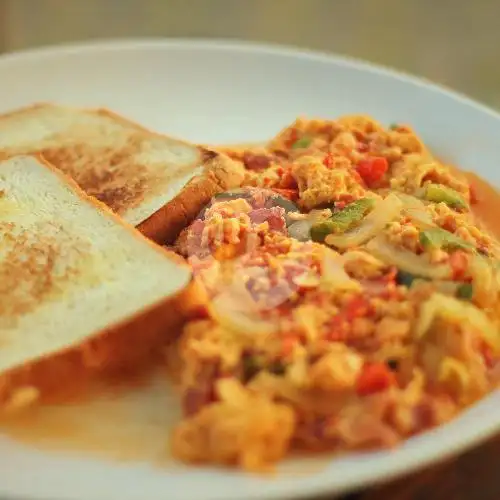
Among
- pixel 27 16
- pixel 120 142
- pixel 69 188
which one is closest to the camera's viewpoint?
pixel 69 188

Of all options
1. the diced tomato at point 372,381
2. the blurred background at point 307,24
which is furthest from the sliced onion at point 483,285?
the blurred background at point 307,24

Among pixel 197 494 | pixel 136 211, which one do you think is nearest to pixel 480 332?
pixel 197 494

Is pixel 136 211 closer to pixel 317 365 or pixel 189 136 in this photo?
pixel 189 136

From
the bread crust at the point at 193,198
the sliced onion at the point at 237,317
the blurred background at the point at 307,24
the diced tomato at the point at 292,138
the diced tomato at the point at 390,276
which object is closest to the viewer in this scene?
the sliced onion at the point at 237,317

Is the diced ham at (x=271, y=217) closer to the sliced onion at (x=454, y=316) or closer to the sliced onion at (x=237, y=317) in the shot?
the sliced onion at (x=237, y=317)

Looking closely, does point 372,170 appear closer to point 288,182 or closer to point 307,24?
point 288,182

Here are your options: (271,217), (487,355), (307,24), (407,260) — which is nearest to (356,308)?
(407,260)
